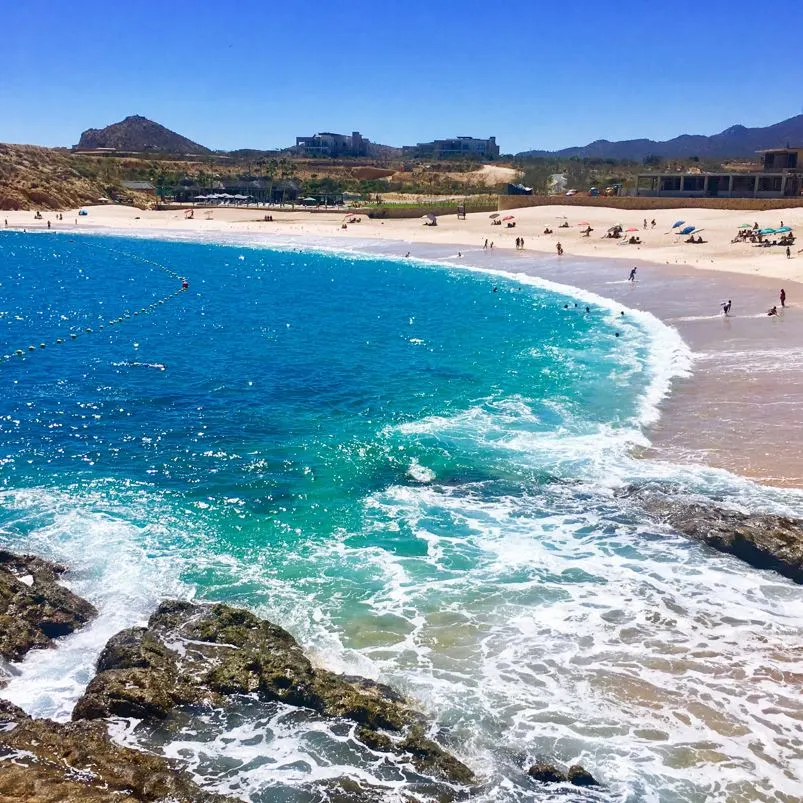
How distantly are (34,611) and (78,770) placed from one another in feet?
16.5

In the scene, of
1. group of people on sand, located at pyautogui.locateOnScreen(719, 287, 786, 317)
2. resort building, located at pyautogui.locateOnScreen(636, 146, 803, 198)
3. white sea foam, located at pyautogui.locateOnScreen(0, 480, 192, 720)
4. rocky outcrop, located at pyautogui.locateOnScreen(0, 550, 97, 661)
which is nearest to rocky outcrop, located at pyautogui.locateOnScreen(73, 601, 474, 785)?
white sea foam, located at pyautogui.locateOnScreen(0, 480, 192, 720)

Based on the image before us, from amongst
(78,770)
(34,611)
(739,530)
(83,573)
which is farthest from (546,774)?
(83,573)

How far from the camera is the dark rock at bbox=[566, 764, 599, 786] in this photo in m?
9.60

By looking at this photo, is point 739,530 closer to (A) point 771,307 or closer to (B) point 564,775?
(B) point 564,775

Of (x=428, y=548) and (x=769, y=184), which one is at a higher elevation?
(x=769, y=184)

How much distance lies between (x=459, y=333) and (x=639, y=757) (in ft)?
94.8

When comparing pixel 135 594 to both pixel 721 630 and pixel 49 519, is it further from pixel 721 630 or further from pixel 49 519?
pixel 721 630

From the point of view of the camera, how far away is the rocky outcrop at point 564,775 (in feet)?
31.5

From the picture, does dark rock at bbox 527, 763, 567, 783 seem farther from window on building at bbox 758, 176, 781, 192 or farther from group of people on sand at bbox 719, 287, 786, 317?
window on building at bbox 758, 176, 781, 192

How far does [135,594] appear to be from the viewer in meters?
14.2

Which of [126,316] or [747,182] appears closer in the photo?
[126,316]

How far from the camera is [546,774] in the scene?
9.68 m

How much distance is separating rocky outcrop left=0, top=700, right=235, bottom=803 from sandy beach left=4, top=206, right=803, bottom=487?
14.2 m

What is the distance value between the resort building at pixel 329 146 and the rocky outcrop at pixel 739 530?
16733 cm
